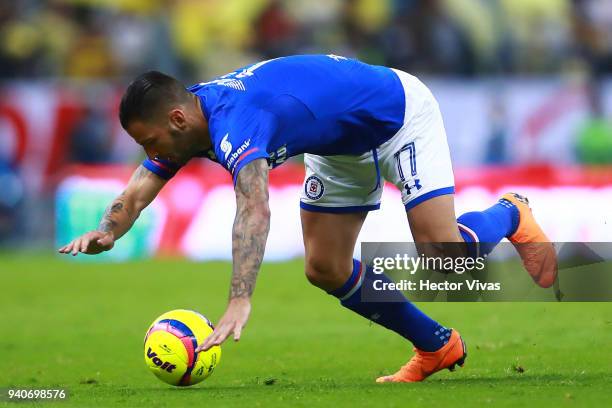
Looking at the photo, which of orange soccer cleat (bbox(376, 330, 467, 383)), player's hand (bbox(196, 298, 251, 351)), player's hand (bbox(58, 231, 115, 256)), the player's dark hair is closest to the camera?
player's hand (bbox(196, 298, 251, 351))

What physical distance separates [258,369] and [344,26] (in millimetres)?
12217

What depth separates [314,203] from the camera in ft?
26.5

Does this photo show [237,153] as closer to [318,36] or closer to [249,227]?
[249,227]

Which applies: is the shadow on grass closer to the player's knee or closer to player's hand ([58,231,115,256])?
the player's knee

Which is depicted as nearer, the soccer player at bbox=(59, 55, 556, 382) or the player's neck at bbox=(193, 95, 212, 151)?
the soccer player at bbox=(59, 55, 556, 382)

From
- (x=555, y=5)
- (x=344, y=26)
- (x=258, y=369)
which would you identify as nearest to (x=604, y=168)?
(x=555, y=5)

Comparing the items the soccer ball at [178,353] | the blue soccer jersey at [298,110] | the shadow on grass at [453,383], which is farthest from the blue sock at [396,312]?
the soccer ball at [178,353]

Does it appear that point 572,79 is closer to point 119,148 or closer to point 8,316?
point 119,148

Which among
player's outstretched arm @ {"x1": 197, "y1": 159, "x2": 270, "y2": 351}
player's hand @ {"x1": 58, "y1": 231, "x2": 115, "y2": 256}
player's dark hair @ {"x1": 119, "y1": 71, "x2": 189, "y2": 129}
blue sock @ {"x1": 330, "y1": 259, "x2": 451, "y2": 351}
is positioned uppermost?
player's dark hair @ {"x1": 119, "y1": 71, "x2": 189, "y2": 129}

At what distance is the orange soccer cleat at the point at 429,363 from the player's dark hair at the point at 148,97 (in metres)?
2.33

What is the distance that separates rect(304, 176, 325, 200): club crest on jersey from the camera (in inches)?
317

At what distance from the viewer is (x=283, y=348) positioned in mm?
10102

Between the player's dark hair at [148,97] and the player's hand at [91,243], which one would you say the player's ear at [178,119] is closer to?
the player's dark hair at [148,97]

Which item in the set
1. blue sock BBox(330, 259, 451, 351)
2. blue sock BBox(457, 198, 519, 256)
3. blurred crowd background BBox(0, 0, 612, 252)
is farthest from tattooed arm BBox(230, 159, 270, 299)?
blurred crowd background BBox(0, 0, 612, 252)
